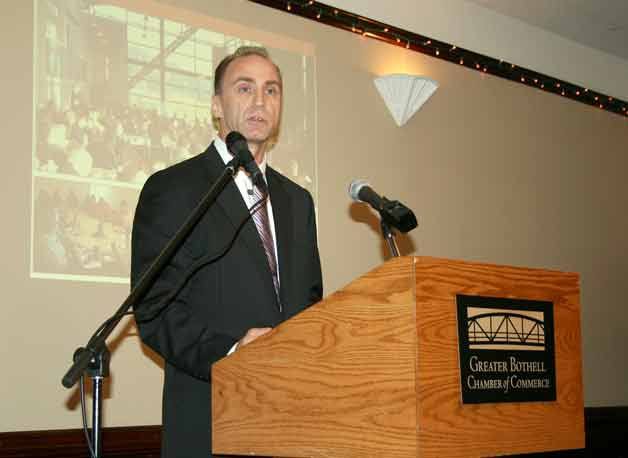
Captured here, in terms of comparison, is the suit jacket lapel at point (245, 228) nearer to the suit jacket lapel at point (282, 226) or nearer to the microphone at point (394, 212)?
the suit jacket lapel at point (282, 226)

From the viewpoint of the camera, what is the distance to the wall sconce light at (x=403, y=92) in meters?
4.97

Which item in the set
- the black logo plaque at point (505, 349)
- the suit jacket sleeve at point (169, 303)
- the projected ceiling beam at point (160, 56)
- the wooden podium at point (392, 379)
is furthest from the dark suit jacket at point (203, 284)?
the projected ceiling beam at point (160, 56)

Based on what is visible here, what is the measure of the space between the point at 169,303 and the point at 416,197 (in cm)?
296

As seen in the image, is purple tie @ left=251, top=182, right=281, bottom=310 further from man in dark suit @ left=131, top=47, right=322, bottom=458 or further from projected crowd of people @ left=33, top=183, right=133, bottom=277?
projected crowd of people @ left=33, top=183, right=133, bottom=277

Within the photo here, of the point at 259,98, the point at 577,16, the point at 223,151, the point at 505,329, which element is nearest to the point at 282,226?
the point at 223,151

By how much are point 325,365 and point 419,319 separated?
25 centimetres

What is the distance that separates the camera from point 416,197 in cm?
509

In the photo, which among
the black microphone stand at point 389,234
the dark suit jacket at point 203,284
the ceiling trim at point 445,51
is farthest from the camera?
the ceiling trim at point 445,51

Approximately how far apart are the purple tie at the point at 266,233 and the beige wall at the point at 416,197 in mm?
1270

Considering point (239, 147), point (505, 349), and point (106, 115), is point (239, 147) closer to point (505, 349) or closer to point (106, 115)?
point (505, 349)

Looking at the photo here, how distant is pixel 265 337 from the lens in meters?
1.97

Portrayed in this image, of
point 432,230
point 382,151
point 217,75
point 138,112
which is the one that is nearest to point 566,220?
point 432,230

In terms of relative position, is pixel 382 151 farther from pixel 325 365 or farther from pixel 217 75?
pixel 325 365

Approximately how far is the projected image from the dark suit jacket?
1.09m
